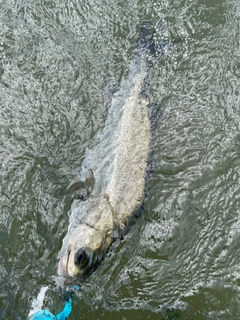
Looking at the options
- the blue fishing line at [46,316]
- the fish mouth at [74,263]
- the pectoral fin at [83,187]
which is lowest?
the blue fishing line at [46,316]

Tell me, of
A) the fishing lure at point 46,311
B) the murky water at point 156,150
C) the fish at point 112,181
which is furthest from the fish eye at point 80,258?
the murky water at point 156,150

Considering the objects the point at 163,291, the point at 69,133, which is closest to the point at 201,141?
the point at 69,133

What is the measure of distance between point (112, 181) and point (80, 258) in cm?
114

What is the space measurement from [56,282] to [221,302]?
6.33 feet

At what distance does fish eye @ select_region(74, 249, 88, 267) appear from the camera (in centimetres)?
383

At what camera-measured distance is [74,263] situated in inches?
151

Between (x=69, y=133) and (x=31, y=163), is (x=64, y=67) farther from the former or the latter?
(x=31, y=163)

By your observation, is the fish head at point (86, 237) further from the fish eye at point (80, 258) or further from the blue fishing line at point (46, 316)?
the blue fishing line at point (46, 316)

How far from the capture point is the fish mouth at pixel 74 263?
3826mm

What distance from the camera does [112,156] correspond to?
495cm

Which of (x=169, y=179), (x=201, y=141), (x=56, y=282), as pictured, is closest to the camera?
(x=56, y=282)

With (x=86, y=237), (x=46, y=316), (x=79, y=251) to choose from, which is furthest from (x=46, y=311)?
(x=86, y=237)

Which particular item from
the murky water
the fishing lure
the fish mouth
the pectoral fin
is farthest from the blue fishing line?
the pectoral fin

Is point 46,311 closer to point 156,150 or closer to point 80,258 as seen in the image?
point 80,258
